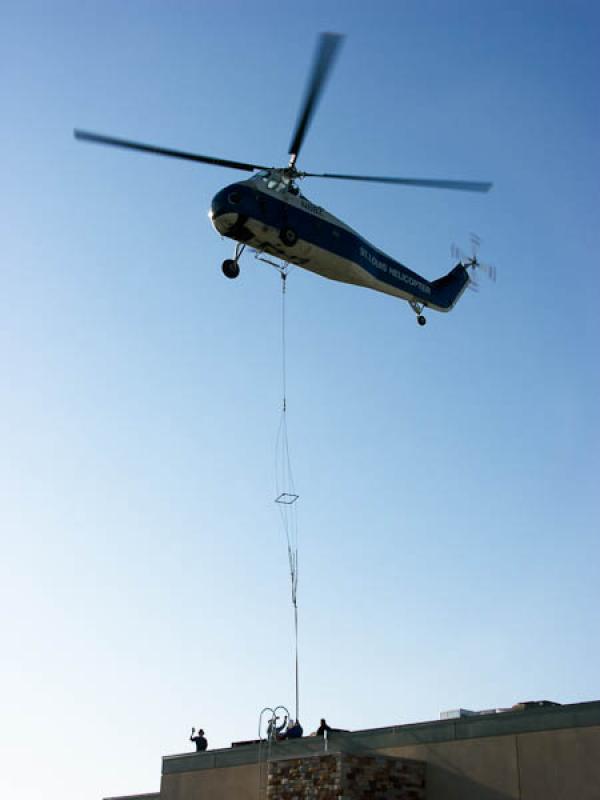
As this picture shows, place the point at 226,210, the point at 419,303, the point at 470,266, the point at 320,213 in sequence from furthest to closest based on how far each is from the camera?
the point at 470,266 → the point at 419,303 → the point at 320,213 → the point at 226,210

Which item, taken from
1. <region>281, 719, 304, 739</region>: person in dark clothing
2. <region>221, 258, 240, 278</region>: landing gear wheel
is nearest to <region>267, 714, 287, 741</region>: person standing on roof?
<region>281, 719, 304, 739</region>: person in dark clothing

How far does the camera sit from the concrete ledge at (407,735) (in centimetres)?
1983

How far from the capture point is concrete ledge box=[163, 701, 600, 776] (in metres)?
19.8

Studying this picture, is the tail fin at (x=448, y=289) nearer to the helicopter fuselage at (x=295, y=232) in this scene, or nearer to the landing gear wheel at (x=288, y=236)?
the helicopter fuselage at (x=295, y=232)

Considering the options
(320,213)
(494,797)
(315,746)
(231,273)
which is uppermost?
(320,213)

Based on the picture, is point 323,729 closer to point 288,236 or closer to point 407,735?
point 407,735

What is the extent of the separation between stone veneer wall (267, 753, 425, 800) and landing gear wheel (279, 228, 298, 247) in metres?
13.7

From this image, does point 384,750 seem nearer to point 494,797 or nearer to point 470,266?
point 494,797

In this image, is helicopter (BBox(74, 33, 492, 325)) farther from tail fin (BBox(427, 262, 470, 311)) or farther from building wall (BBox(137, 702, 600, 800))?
building wall (BBox(137, 702, 600, 800))

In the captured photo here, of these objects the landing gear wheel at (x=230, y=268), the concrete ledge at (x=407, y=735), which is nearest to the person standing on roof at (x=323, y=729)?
the concrete ledge at (x=407, y=735)

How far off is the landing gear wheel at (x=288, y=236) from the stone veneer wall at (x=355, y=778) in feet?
44.8

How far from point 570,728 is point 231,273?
15392 mm

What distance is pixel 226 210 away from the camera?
28.3m

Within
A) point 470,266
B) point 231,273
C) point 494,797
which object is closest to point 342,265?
point 231,273
